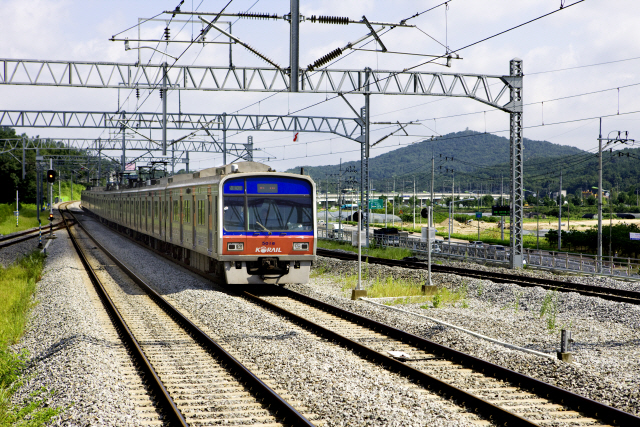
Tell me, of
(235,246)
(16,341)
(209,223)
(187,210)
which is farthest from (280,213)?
(16,341)

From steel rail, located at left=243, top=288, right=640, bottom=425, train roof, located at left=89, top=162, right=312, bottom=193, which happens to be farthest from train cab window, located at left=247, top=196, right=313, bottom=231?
steel rail, located at left=243, top=288, right=640, bottom=425

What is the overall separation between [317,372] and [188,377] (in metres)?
1.71

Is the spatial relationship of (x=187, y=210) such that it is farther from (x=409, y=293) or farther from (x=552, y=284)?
(x=552, y=284)

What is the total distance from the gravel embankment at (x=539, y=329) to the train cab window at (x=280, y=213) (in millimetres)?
1908

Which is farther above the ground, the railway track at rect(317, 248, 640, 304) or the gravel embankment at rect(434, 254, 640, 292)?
the railway track at rect(317, 248, 640, 304)

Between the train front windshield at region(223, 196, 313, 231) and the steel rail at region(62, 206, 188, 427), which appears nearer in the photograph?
the steel rail at region(62, 206, 188, 427)

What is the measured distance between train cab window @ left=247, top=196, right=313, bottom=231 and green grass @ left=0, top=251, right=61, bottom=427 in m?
5.50

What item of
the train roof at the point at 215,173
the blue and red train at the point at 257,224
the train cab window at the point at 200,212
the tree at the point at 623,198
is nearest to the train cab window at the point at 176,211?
the train roof at the point at 215,173

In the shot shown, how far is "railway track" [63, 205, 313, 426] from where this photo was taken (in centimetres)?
682

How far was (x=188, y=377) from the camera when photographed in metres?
8.45

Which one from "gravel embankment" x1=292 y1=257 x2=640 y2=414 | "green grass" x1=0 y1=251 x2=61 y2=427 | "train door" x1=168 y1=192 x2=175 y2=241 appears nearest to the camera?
"green grass" x1=0 y1=251 x2=61 y2=427

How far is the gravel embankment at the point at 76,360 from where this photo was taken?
683cm

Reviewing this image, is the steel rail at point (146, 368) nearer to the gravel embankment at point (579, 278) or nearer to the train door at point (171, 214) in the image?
the train door at point (171, 214)

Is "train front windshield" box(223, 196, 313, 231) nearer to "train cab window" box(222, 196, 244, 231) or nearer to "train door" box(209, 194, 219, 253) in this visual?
"train cab window" box(222, 196, 244, 231)
